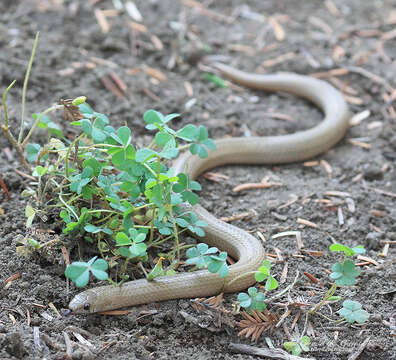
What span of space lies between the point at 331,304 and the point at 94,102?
2904 millimetres

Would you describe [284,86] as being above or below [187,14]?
below

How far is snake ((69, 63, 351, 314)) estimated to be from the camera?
342cm

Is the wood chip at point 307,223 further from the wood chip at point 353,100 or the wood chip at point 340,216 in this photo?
the wood chip at point 353,100

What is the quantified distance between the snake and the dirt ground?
9 centimetres

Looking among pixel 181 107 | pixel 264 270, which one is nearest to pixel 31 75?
pixel 181 107

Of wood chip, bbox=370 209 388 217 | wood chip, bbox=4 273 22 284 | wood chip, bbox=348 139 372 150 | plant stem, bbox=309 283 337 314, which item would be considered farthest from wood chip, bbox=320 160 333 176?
wood chip, bbox=4 273 22 284

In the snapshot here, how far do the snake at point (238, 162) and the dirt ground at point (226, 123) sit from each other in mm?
91

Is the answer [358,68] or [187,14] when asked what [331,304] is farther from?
[187,14]

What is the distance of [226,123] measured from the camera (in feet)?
17.5

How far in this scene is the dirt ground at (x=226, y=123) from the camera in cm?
325

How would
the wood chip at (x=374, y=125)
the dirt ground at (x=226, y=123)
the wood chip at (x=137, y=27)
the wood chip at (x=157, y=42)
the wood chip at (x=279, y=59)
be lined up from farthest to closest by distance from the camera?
the wood chip at (x=279, y=59) → the wood chip at (x=137, y=27) → the wood chip at (x=157, y=42) → the wood chip at (x=374, y=125) → the dirt ground at (x=226, y=123)

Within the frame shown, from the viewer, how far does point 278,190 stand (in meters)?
4.66

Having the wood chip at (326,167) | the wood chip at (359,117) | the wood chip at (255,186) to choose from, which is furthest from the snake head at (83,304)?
the wood chip at (359,117)

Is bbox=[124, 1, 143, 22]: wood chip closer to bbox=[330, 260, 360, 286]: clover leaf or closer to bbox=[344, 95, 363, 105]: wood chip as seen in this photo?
bbox=[344, 95, 363, 105]: wood chip
